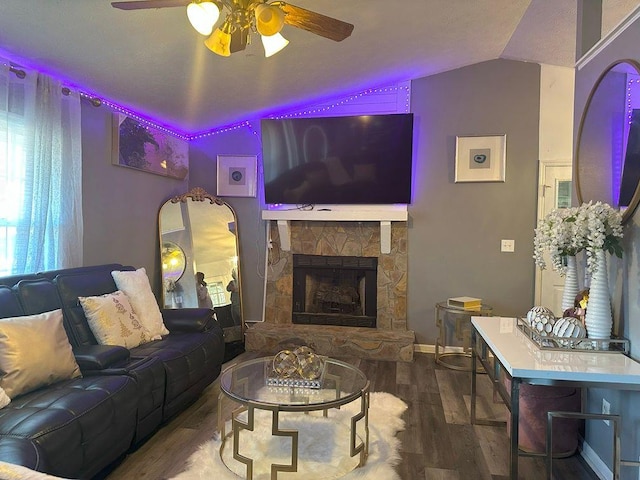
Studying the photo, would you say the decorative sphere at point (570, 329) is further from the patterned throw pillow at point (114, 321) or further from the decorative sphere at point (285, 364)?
the patterned throw pillow at point (114, 321)

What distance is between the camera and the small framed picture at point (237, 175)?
188 inches

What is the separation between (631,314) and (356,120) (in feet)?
9.88

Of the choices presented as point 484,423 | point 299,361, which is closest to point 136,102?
point 299,361

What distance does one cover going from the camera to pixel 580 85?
266 centimetres

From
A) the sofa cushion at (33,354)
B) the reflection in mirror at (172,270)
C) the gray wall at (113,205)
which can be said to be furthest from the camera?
the reflection in mirror at (172,270)

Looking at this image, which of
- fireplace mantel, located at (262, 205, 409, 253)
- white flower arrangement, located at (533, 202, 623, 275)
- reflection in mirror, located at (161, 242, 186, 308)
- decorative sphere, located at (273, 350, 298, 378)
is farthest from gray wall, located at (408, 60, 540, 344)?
reflection in mirror, located at (161, 242, 186, 308)

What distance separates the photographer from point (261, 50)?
10.3 ft

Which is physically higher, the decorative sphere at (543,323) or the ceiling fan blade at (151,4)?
the ceiling fan blade at (151,4)

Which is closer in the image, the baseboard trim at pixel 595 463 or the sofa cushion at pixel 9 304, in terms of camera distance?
the baseboard trim at pixel 595 463

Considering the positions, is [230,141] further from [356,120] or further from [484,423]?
[484,423]

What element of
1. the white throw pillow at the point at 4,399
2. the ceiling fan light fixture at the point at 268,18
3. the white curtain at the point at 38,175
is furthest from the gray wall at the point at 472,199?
the white throw pillow at the point at 4,399

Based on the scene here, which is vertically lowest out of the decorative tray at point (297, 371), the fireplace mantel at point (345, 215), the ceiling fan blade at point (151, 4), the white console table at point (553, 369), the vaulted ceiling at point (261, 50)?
the decorative tray at point (297, 371)

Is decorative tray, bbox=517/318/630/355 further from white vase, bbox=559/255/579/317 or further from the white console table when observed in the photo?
white vase, bbox=559/255/579/317

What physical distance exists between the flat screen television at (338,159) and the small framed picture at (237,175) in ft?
0.89
